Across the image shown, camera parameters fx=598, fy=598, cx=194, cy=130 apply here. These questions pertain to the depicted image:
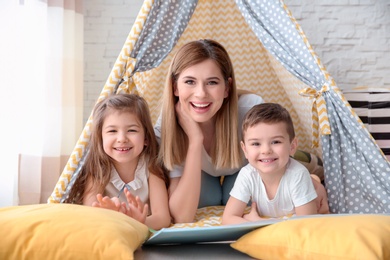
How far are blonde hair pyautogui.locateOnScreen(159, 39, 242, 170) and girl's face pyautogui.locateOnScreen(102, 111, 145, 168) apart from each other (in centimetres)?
15

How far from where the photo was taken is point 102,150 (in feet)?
8.00

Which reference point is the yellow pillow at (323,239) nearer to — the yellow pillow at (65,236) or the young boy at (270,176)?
the yellow pillow at (65,236)

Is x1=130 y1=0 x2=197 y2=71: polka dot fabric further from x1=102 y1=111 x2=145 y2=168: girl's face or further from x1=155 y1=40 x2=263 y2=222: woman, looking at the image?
x1=102 y1=111 x2=145 y2=168: girl's face

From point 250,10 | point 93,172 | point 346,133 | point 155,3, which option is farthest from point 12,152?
point 346,133

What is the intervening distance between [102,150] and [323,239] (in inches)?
43.5

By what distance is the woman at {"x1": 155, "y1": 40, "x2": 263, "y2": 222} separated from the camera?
97.0 inches

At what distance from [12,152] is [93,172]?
104 cm

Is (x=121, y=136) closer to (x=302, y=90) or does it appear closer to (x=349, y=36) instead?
(x=302, y=90)

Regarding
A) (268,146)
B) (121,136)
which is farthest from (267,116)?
(121,136)

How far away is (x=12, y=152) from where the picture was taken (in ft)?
10.8

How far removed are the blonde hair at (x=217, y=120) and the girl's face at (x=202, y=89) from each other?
3cm

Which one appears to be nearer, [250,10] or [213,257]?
[213,257]

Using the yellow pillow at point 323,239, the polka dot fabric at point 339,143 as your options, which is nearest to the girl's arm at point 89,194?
the yellow pillow at point 323,239

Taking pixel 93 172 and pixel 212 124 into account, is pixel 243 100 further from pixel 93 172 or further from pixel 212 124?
pixel 93 172
